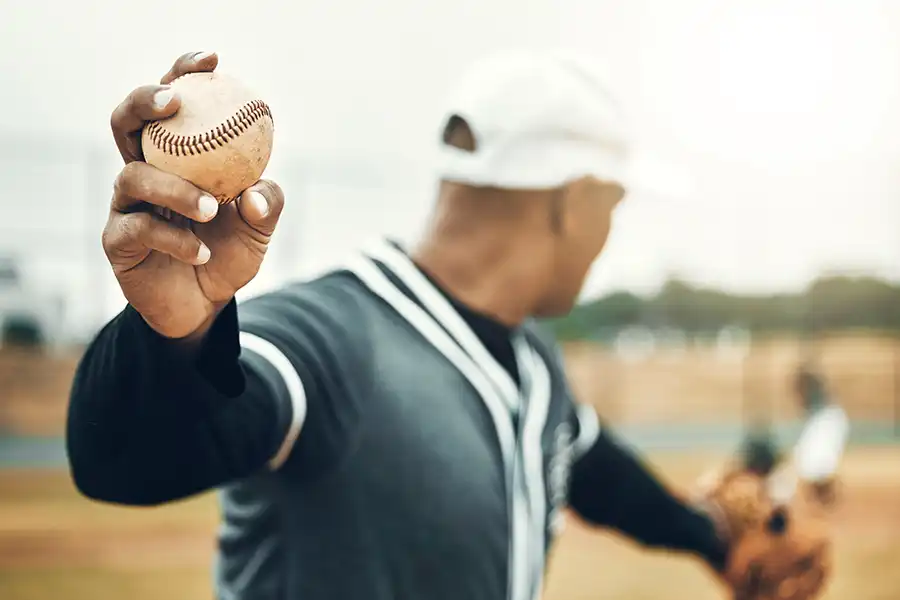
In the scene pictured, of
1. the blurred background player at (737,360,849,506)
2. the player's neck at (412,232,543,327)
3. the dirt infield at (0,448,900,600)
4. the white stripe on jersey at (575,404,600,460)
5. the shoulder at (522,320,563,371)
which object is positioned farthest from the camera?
the dirt infield at (0,448,900,600)

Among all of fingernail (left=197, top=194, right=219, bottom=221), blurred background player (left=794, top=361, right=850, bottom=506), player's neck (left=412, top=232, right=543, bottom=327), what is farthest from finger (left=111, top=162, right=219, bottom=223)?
blurred background player (left=794, top=361, right=850, bottom=506)

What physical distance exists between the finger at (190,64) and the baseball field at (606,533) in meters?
4.03

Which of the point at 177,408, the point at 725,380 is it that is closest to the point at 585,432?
the point at 177,408

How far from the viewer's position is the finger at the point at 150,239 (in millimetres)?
701

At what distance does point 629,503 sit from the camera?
171cm

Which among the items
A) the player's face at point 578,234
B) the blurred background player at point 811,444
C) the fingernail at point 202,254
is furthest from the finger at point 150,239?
the blurred background player at point 811,444

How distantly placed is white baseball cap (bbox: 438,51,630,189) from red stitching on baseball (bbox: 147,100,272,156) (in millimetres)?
528

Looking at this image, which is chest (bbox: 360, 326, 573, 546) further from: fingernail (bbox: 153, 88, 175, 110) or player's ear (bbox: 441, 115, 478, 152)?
fingernail (bbox: 153, 88, 175, 110)

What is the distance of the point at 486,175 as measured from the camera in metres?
1.30

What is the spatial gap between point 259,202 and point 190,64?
0.13 meters

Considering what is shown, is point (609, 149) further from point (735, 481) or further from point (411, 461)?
point (735, 481)

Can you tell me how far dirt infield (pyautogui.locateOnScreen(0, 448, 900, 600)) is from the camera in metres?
4.70

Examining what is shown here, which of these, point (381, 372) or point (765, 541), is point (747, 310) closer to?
point (765, 541)

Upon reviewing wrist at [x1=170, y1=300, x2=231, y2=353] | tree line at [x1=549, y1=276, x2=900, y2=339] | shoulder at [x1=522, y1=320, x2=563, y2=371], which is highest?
wrist at [x1=170, y1=300, x2=231, y2=353]
